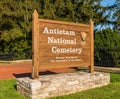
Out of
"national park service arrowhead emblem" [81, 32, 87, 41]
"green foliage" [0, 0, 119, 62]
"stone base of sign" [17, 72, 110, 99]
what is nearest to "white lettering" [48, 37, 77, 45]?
"national park service arrowhead emblem" [81, 32, 87, 41]

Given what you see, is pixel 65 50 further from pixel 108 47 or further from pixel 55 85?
pixel 108 47

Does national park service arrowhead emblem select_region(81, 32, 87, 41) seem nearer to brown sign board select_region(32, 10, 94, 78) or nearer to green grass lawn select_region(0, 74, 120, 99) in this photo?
brown sign board select_region(32, 10, 94, 78)

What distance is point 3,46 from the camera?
103 feet

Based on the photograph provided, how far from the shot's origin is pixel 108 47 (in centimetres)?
1460

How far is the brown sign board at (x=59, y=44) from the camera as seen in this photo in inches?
336

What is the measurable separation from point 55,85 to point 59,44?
1609mm

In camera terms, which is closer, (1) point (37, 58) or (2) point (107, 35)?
(1) point (37, 58)

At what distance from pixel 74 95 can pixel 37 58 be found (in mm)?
1729

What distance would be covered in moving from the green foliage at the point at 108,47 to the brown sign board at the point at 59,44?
3.91 metres

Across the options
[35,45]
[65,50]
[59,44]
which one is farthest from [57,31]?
[35,45]

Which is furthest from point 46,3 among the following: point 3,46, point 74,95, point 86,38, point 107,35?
point 74,95

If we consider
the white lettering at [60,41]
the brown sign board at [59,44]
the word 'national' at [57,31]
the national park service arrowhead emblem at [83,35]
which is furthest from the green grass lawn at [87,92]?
the word 'national' at [57,31]

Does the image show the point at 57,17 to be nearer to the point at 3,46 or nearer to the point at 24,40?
the point at 24,40

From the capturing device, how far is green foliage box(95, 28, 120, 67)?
546 inches
